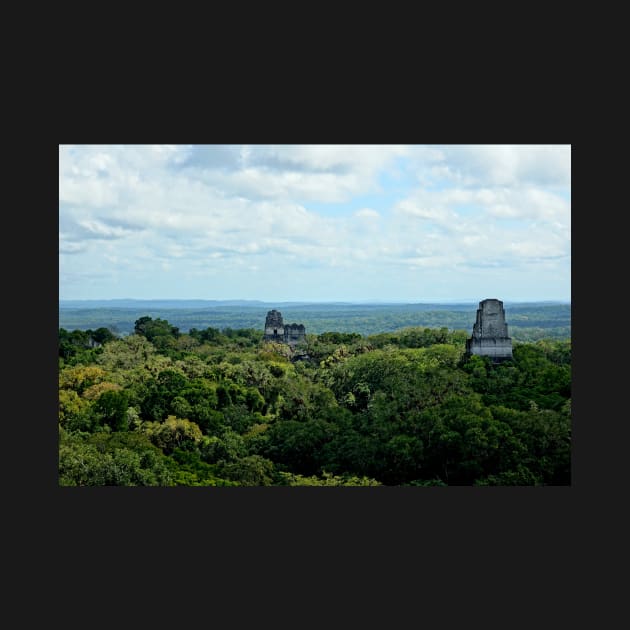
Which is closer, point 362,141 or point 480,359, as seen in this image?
point 362,141

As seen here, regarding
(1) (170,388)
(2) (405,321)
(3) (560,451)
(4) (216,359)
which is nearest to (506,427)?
(3) (560,451)

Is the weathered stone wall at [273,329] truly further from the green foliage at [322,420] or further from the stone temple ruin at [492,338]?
the stone temple ruin at [492,338]

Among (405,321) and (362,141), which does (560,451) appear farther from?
(405,321)

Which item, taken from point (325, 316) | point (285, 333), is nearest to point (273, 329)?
point (285, 333)

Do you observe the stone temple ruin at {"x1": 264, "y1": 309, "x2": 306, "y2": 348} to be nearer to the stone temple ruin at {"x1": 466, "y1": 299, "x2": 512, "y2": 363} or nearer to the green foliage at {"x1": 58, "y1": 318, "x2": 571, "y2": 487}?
the green foliage at {"x1": 58, "y1": 318, "x2": 571, "y2": 487}

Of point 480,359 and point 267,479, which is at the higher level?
point 480,359

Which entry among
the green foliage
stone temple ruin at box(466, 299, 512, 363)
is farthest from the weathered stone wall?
stone temple ruin at box(466, 299, 512, 363)
